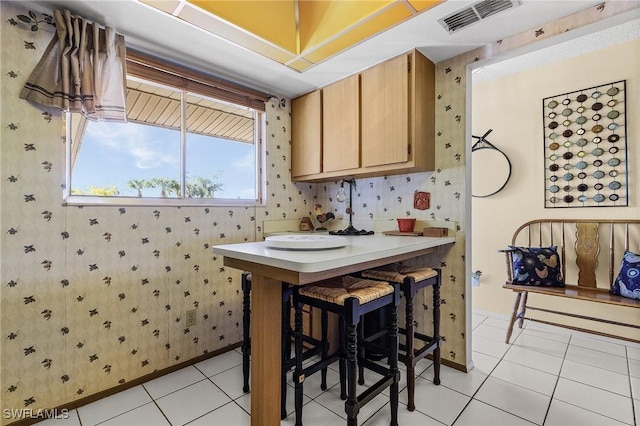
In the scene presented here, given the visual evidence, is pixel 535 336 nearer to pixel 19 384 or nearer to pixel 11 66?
pixel 19 384

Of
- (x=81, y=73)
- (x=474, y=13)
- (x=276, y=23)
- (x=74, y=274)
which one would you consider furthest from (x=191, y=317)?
(x=474, y=13)

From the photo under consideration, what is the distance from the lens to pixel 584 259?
2.46m

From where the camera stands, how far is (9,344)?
1.50 metres

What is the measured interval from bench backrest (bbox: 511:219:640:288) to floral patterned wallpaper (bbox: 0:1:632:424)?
4.15 ft

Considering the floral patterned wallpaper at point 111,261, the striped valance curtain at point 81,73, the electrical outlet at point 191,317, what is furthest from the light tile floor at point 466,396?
the striped valance curtain at point 81,73

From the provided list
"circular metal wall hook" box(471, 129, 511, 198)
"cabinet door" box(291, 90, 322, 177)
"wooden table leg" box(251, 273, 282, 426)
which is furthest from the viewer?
"circular metal wall hook" box(471, 129, 511, 198)

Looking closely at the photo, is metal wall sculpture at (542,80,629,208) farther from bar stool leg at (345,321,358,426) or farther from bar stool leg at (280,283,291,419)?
bar stool leg at (280,283,291,419)

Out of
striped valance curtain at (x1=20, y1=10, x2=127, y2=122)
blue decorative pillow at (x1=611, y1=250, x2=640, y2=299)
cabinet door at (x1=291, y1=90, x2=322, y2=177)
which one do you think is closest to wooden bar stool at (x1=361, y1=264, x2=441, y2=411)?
cabinet door at (x1=291, y1=90, x2=322, y2=177)

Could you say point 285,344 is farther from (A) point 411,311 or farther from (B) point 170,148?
(B) point 170,148

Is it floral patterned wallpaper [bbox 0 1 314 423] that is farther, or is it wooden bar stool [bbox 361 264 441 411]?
wooden bar stool [bbox 361 264 441 411]

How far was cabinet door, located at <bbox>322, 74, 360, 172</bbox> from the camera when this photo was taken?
2.31 metres

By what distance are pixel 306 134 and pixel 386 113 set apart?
0.86 meters

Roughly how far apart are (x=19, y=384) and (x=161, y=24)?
6.98 ft

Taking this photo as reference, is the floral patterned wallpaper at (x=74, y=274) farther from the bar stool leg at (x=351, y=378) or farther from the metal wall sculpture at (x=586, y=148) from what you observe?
the metal wall sculpture at (x=586, y=148)
